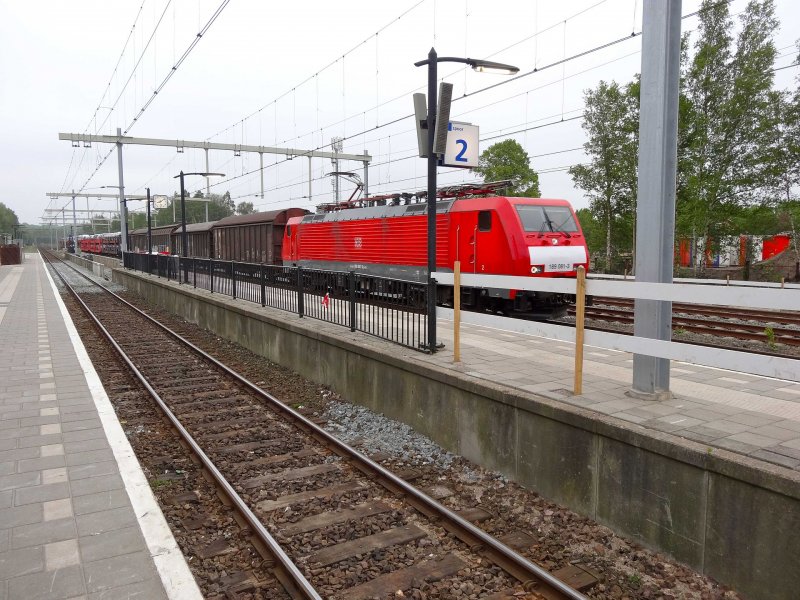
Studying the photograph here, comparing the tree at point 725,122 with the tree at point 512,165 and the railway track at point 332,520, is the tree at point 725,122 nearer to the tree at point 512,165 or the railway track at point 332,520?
the tree at point 512,165

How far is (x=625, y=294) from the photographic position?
14.9 feet

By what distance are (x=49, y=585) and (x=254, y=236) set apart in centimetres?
2198

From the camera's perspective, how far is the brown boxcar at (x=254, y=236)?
74.3 feet

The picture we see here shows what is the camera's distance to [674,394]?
5.08 meters

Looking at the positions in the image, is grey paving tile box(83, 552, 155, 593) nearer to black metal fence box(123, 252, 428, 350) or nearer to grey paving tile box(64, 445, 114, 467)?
grey paving tile box(64, 445, 114, 467)

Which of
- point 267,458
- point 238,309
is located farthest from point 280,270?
point 267,458

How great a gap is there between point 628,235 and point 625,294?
113 ft

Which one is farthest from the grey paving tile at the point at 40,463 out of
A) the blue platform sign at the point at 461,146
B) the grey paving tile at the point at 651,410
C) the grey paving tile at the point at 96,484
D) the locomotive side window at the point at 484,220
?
Result: the locomotive side window at the point at 484,220

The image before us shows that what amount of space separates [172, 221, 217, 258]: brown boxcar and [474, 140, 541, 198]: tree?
20.5 m

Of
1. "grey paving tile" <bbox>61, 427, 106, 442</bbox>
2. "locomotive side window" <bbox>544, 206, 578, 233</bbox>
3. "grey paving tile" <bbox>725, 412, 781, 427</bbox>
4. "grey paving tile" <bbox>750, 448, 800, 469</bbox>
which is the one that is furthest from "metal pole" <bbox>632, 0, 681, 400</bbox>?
"locomotive side window" <bbox>544, 206, 578, 233</bbox>

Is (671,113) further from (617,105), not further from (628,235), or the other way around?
(628,235)

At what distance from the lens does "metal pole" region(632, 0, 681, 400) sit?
15.5ft

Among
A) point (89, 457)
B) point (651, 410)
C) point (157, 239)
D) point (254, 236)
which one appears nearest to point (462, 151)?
point (651, 410)

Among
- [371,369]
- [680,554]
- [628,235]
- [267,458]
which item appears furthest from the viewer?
[628,235]
